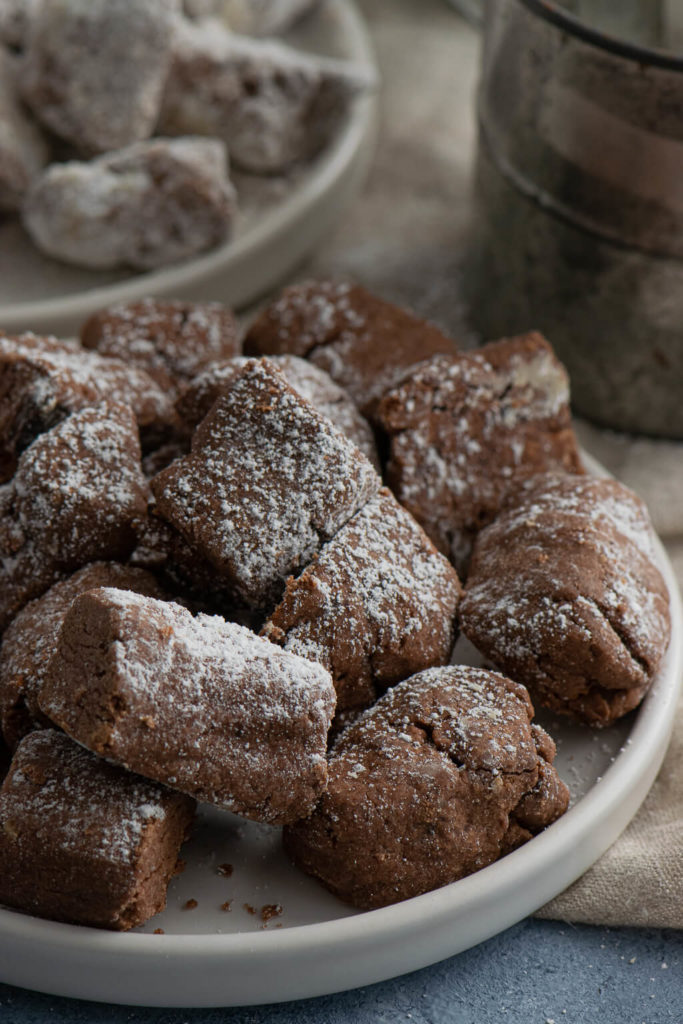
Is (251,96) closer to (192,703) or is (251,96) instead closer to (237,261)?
(237,261)

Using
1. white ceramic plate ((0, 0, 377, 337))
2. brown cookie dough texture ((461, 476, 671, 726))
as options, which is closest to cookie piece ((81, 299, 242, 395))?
white ceramic plate ((0, 0, 377, 337))

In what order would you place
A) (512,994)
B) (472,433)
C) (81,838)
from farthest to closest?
1. (472,433)
2. (512,994)
3. (81,838)

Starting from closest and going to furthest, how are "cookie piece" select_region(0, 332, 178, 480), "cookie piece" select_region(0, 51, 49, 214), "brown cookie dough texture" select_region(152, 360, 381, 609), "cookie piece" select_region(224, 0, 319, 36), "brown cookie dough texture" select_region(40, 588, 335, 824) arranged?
"brown cookie dough texture" select_region(40, 588, 335, 824) < "brown cookie dough texture" select_region(152, 360, 381, 609) < "cookie piece" select_region(0, 332, 178, 480) < "cookie piece" select_region(0, 51, 49, 214) < "cookie piece" select_region(224, 0, 319, 36)

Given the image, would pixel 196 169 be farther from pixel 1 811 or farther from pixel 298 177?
pixel 1 811

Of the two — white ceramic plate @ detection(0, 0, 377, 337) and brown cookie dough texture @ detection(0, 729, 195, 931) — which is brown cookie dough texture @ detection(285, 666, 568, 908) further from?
white ceramic plate @ detection(0, 0, 377, 337)

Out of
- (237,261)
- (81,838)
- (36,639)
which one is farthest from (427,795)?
(237,261)

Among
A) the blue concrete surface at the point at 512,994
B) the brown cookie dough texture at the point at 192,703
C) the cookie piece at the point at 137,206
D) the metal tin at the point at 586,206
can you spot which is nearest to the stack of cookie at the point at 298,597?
the brown cookie dough texture at the point at 192,703
